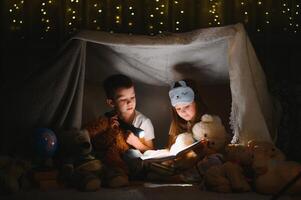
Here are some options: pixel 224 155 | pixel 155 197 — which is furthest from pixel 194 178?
pixel 155 197

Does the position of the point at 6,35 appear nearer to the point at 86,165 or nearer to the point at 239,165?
the point at 86,165

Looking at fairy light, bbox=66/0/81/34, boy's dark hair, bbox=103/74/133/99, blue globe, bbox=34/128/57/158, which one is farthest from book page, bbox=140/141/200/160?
fairy light, bbox=66/0/81/34

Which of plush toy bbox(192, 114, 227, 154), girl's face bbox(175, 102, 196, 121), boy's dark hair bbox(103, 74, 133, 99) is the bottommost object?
plush toy bbox(192, 114, 227, 154)

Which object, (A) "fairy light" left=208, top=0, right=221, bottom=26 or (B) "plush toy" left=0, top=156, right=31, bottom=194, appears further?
(A) "fairy light" left=208, top=0, right=221, bottom=26

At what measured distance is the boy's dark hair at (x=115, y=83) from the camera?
20.4 ft

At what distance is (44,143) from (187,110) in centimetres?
166

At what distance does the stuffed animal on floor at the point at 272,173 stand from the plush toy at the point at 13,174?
2.19 m

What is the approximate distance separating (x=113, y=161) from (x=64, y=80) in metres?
1.02

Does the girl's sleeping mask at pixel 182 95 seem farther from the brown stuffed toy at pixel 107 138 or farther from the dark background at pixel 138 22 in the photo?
the dark background at pixel 138 22

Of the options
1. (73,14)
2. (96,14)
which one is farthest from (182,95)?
(73,14)

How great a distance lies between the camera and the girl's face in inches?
241

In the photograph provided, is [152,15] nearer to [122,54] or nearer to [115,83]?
[122,54]

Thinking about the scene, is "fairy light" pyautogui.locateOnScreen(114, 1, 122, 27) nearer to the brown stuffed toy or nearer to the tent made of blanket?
the tent made of blanket

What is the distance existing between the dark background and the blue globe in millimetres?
2288
